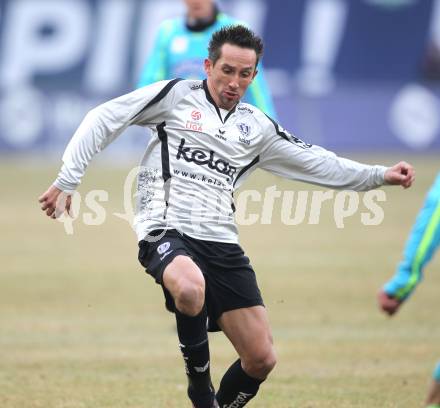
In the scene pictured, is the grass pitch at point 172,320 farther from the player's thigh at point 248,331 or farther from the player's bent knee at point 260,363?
the player's thigh at point 248,331

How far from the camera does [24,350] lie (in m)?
9.61

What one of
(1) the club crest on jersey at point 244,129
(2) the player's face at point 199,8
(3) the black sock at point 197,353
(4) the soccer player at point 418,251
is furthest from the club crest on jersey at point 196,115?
(2) the player's face at point 199,8

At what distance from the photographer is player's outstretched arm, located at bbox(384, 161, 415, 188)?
6656 mm

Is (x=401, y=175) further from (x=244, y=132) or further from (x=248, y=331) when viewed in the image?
(x=248, y=331)

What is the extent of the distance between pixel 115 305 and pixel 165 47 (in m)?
3.30

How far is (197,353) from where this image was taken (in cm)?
643

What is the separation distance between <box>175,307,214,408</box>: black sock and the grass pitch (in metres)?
0.92

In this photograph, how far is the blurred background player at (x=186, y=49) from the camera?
32.5 ft

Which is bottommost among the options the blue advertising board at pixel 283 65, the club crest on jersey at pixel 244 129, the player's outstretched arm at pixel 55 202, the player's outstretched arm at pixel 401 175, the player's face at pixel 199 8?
the blue advertising board at pixel 283 65

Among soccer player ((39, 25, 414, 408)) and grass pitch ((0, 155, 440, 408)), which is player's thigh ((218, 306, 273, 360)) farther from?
grass pitch ((0, 155, 440, 408))

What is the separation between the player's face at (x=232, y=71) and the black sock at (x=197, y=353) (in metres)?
1.33

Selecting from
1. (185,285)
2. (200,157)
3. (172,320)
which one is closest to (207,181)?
(200,157)

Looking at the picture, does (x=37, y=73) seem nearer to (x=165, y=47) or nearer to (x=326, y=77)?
(x=326, y=77)

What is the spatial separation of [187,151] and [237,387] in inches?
58.4
